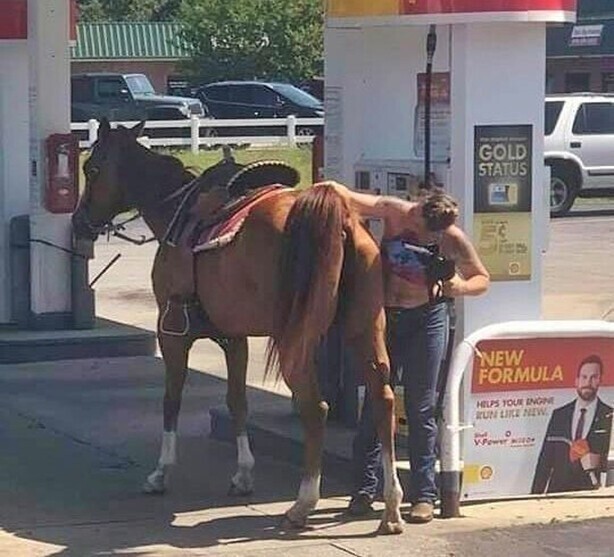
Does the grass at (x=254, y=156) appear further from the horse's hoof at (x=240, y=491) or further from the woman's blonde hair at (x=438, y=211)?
the woman's blonde hair at (x=438, y=211)

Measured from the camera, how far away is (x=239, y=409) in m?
9.49

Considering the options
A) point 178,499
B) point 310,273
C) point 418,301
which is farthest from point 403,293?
point 178,499

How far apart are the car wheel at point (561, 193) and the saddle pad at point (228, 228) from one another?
19870 millimetres

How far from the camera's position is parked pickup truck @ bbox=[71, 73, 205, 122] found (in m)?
42.4

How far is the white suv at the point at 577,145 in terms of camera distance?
28344mm

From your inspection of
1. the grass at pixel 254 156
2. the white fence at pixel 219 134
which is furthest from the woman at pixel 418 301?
the white fence at pixel 219 134

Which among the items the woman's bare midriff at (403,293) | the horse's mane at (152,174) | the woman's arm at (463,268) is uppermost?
the horse's mane at (152,174)

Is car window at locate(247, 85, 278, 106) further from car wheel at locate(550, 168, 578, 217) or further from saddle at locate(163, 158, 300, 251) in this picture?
saddle at locate(163, 158, 300, 251)

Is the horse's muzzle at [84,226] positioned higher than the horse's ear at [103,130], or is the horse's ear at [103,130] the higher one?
the horse's ear at [103,130]

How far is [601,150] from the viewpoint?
28.5m

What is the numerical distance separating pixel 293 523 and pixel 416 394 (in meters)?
0.92

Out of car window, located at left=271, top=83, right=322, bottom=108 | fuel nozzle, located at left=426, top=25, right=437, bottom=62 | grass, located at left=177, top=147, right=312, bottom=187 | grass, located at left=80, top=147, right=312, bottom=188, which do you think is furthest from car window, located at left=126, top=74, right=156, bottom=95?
fuel nozzle, located at left=426, top=25, right=437, bottom=62

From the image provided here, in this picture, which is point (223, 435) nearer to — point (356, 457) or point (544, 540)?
point (356, 457)

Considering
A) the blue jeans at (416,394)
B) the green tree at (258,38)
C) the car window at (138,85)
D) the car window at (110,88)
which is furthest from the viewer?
the green tree at (258,38)
